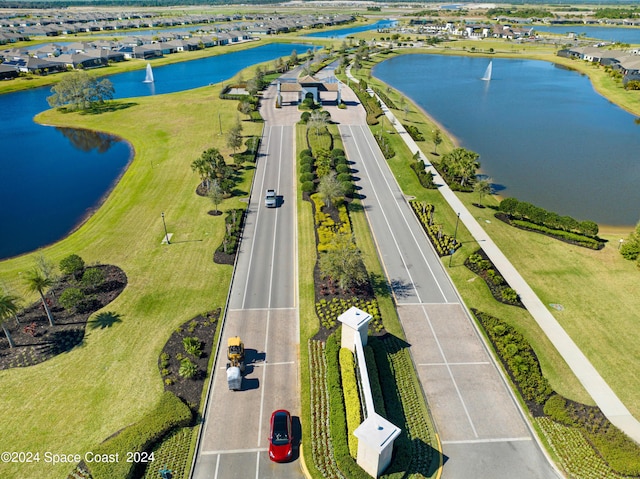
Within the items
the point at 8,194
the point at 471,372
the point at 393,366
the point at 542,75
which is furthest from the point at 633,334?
the point at 542,75

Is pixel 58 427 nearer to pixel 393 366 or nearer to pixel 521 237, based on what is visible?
pixel 393 366

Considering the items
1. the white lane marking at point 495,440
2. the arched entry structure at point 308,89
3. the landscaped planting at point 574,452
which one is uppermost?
the arched entry structure at point 308,89

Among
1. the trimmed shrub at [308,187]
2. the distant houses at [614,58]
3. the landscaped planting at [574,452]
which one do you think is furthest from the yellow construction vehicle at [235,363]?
the distant houses at [614,58]

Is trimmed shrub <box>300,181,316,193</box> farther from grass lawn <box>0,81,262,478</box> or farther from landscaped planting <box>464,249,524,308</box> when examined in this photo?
landscaped planting <box>464,249,524,308</box>

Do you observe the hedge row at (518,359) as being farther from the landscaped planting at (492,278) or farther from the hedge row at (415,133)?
the hedge row at (415,133)

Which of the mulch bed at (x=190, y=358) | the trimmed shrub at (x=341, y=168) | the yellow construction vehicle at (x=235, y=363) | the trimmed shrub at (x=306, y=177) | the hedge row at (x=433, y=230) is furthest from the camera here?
the trimmed shrub at (x=341, y=168)

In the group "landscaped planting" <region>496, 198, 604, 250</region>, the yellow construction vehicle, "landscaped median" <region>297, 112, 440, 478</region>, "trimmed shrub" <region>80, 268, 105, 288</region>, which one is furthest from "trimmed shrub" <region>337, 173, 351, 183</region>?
"trimmed shrub" <region>80, 268, 105, 288</region>
